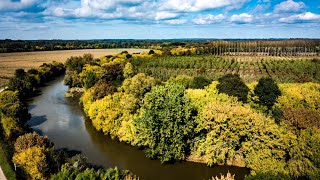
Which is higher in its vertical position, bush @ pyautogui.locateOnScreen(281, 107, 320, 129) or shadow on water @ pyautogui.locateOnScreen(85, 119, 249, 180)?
bush @ pyautogui.locateOnScreen(281, 107, 320, 129)

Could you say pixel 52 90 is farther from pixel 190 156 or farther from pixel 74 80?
pixel 190 156

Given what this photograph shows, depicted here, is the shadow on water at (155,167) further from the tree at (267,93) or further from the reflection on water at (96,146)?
the tree at (267,93)

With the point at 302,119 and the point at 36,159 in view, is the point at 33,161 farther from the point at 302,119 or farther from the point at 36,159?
the point at 302,119

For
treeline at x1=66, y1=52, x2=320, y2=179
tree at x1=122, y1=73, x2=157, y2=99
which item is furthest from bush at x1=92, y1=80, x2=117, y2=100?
treeline at x1=66, y1=52, x2=320, y2=179

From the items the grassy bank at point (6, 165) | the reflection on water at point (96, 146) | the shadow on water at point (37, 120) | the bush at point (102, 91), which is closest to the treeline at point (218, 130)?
the reflection on water at point (96, 146)

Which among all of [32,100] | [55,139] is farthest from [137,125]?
[32,100]

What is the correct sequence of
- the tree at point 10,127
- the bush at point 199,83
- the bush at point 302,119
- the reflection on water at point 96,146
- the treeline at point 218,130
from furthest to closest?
1. the bush at point 199,83
2. the tree at point 10,127
3. the reflection on water at point 96,146
4. the bush at point 302,119
5. the treeline at point 218,130

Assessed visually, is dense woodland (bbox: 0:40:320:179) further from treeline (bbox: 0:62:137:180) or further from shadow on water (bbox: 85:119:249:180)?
shadow on water (bbox: 85:119:249:180)

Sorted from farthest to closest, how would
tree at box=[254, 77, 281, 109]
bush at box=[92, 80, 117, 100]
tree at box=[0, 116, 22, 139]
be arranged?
bush at box=[92, 80, 117, 100] < tree at box=[254, 77, 281, 109] < tree at box=[0, 116, 22, 139]
